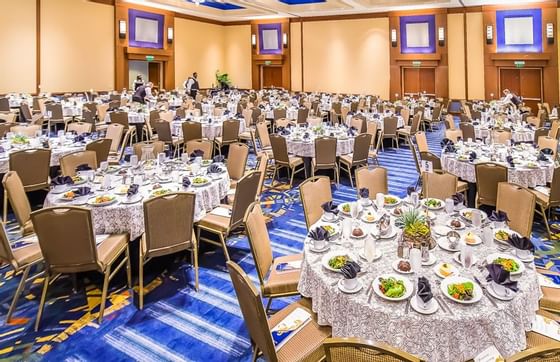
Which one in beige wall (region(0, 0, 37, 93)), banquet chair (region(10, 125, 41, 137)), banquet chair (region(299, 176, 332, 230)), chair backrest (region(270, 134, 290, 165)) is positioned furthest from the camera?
beige wall (region(0, 0, 37, 93))

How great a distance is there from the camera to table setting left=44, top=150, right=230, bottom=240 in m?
4.00

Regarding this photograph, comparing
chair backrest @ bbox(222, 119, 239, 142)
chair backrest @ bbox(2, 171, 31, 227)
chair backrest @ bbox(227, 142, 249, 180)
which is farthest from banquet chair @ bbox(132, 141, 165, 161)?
chair backrest @ bbox(222, 119, 239, 142)

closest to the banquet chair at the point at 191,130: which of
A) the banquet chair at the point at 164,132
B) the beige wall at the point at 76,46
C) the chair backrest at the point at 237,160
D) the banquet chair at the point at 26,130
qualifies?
the banquet chair at the point at 164,132

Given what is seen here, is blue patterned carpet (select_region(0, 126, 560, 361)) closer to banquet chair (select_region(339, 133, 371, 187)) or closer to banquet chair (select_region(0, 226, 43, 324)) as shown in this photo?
banquet chair (select_region(0, 226, 43, 324))

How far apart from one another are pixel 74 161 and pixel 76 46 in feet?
42.3

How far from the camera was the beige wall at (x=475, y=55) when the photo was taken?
1742 centimetres

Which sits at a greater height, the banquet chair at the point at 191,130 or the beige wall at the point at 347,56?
the beige wall at the point at 347,56

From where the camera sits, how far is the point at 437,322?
2.12m

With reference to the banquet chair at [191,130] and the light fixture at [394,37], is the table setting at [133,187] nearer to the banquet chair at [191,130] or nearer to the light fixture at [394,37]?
the banquet chair at [191,130]

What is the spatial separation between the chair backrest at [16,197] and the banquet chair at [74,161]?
1200mm

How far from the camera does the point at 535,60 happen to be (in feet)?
54.5

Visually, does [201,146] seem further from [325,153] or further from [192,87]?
[192,87]

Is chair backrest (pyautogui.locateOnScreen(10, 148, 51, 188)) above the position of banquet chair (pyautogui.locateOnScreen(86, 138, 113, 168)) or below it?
below

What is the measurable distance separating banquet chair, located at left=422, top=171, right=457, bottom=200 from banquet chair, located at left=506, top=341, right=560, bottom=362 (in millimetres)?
2990
